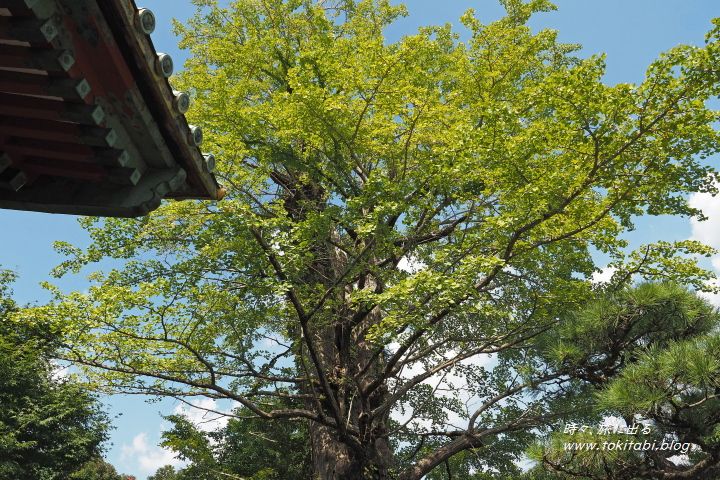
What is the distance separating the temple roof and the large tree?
12.6ft

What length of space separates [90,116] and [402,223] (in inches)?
261

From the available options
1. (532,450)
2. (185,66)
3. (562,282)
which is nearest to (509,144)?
(562,282)

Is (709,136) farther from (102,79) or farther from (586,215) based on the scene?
(102,79)

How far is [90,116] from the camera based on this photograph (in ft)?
10.6

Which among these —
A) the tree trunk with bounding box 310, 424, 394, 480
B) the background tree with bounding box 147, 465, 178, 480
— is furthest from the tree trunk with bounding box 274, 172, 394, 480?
the background tree with bounding box 147, 465, 178, 480

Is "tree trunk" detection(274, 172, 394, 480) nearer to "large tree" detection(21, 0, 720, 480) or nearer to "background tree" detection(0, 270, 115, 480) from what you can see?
"large tree" detection(21, 0, 720, 480)

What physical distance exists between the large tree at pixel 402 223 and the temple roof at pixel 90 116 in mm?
3850

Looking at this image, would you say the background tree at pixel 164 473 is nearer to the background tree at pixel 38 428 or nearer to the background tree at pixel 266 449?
the background tree at pixel 38 428

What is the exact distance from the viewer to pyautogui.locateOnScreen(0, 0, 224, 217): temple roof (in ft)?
9.73

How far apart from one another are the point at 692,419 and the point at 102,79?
6.91m

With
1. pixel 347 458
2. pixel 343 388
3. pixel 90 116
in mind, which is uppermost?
pixel 343 388

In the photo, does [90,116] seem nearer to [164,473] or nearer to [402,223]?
[402,223]

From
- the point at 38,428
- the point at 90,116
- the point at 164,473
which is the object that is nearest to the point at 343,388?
the point at 90,116

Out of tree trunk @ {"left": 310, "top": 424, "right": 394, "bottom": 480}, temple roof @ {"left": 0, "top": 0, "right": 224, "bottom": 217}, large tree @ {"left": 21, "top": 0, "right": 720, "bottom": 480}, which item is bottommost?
tree trunk @ {"left": 310, "top": 424, "right": 394, "bottom": 480}
